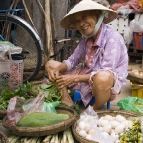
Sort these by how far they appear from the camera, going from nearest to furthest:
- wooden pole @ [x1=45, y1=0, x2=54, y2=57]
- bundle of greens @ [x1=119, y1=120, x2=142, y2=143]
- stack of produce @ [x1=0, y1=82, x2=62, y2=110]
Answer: bundle of greens @ [x1=119, y1=120, x2=142, y2=143], stack of produce @ [x1=0, y1=82, x2=62, y2=110], wooden pole @ [x1=45, y1=0, x2=54, y2=57]


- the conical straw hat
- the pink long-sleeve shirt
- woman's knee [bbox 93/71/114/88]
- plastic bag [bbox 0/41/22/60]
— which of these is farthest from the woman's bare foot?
plastic bag [bbox 0/41/22/60]

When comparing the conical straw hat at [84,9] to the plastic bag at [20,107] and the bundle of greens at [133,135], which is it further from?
the bundle of greens at [133,135]

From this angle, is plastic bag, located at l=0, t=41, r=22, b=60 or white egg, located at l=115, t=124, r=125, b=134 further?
plastic bag, located at l=0, t=41, r=22, b=60

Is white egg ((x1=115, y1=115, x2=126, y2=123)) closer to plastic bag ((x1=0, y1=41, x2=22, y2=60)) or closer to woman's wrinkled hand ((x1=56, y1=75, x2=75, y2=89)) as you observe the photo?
woman's wrinkled hand ((x1=56, y1=75, x2=75, y2=89))

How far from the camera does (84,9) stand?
3.35m

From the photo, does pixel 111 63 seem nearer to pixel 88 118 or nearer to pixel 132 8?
pixel 88 118

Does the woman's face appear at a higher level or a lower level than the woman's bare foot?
higher

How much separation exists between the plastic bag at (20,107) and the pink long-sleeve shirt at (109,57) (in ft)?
1.91

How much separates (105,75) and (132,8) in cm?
408

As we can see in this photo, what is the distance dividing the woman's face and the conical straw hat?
79mm

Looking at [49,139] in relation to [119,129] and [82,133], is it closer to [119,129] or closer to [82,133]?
[82,133]

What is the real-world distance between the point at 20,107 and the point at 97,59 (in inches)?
38.2

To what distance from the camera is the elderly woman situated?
3.32 meters

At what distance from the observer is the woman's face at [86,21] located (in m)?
3.43
